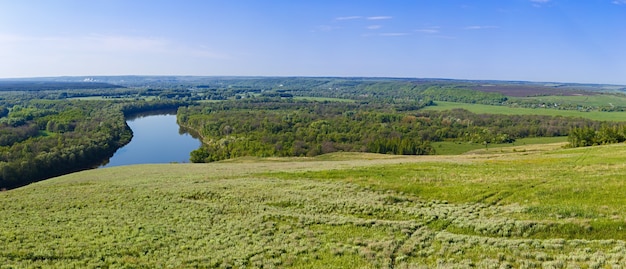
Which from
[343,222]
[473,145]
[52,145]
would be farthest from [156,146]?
[343,222]

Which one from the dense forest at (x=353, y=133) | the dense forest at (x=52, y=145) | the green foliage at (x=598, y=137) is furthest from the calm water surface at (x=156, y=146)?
the green foliage at (x=598, y=137)

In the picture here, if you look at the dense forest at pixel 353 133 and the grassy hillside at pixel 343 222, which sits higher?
the grassy hillside at pixel 343 222

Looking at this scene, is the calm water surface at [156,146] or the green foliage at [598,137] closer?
the green foliage at [598,137]

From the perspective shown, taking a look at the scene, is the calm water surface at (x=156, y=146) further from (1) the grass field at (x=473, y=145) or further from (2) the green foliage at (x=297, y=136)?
(1) the grass field at (x=473, y=145)

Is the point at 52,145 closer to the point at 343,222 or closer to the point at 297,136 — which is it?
the point at 297,136

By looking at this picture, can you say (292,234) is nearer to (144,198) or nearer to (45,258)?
(45,258)

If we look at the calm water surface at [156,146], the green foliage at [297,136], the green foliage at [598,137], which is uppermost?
the green foliage at [598,137]
